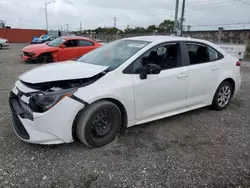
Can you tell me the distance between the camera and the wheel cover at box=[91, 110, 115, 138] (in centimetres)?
289

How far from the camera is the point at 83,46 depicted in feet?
34.8

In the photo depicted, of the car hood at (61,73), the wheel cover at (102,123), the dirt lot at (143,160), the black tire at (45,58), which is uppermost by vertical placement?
the car hood at (61,73)

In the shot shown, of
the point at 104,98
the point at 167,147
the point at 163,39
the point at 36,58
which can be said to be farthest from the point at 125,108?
the point at 36,58

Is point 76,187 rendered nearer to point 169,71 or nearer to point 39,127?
point 39,127

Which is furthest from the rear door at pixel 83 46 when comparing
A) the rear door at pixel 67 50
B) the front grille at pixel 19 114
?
the front grille at pixel 19 114

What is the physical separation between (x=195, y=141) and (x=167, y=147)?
50 centimetres

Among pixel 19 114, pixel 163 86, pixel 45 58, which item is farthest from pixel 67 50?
pixel 19 114

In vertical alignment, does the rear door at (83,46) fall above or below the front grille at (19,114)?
above

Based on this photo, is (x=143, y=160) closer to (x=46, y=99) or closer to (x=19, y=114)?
(x=46, y=99)

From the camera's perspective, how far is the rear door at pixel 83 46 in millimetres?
10391

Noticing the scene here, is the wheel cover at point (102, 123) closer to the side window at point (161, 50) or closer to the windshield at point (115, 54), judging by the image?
the windshield at point (115, 54)

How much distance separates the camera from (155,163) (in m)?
2.73

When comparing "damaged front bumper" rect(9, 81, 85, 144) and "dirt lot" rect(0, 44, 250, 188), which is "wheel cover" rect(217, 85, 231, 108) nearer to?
"dirt lot" rect(0, 44, 250, 188)

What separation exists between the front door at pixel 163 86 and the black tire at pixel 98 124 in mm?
397
